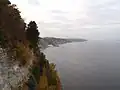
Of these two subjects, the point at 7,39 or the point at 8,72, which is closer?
the point at 8,72

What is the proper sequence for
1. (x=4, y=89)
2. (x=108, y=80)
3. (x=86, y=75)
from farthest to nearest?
(x=86, y=75), (x=108, y=80), (x=4, y=89)

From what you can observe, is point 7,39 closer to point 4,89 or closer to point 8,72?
point 8,72

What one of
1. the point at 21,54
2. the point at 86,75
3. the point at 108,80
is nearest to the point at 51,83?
the point at 21,54

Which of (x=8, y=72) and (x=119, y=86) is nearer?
(x=8, y=72)

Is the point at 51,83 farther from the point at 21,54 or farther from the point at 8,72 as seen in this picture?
the point at 8,72

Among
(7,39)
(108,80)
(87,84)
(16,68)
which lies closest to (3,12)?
(7,39)

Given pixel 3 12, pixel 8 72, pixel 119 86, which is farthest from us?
pixel 119 86

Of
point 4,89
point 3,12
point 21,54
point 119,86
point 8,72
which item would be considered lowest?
point 119,86

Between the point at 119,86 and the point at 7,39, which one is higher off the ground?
the point at 7,39

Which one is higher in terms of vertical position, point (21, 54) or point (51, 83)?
point (21, 54)
